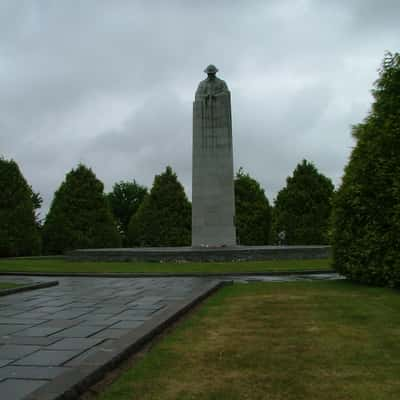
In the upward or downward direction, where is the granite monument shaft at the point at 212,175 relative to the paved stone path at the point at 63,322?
upward

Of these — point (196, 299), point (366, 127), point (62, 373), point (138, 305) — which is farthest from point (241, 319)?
point (366, 127)

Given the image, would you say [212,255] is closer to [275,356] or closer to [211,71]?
[211,71]

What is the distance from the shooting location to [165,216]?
40719 mm

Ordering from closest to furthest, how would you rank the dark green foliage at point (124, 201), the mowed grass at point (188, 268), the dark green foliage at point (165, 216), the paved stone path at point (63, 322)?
the paved stone path at point (63, 322) < the mowed grass at point (188, 268) < the dark green foliage at point (165, 216) < the dark green foliage at point (124, 201)

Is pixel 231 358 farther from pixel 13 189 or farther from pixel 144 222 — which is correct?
pixel 144 222

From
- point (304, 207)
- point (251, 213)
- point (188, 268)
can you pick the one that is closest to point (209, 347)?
point (188, 268)

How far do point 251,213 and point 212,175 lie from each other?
17858 millimetres

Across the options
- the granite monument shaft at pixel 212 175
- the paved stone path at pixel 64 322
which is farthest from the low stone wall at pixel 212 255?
the paved stone path at pixel 64 322

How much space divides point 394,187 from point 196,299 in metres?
5.36

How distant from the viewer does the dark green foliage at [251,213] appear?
41969 millimetres

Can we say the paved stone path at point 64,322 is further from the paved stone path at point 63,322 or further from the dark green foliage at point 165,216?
the dark green foliage at point 165,216

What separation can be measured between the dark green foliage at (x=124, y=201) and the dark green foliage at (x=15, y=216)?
25254 millimetres

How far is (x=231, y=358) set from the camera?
15.7 ft

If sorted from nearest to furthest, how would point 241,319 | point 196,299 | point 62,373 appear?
point 62,373 < point 241,319 < point 196,299
